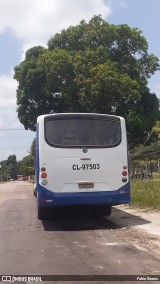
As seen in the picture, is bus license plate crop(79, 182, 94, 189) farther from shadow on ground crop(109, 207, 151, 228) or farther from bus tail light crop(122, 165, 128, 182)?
shadow on ground crop(109, 207, 151, 228)

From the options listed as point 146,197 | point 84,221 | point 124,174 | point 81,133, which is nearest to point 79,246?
point 124,174

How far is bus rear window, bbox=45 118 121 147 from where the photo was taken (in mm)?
11461

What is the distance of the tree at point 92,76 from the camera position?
29.3 meters

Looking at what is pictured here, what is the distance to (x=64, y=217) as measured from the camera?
1379 centimetres

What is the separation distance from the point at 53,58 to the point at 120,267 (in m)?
25.7

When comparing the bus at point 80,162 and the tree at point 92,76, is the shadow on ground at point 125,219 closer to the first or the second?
the bus at point 80,162

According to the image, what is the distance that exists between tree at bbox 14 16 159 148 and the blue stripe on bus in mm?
17607

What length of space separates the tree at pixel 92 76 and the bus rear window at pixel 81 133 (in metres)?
16.9

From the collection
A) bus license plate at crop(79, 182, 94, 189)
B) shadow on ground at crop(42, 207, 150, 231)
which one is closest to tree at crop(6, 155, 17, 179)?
shadow on ground at crop(42, 207, 150, 231)

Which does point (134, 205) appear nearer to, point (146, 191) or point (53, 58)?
point (146, 191)

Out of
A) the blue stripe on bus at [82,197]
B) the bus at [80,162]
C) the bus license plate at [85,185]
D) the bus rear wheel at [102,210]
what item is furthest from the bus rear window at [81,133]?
the bus rear wheel at [102,210]

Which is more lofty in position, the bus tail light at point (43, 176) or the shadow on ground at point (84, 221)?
the bus tail light at point (43, 176)

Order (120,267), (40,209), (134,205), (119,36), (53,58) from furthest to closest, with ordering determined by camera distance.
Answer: (119,36) → (53,58) → (134,205) → (40,209) → (120,267)

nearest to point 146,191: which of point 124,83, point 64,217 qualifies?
point 64,217
